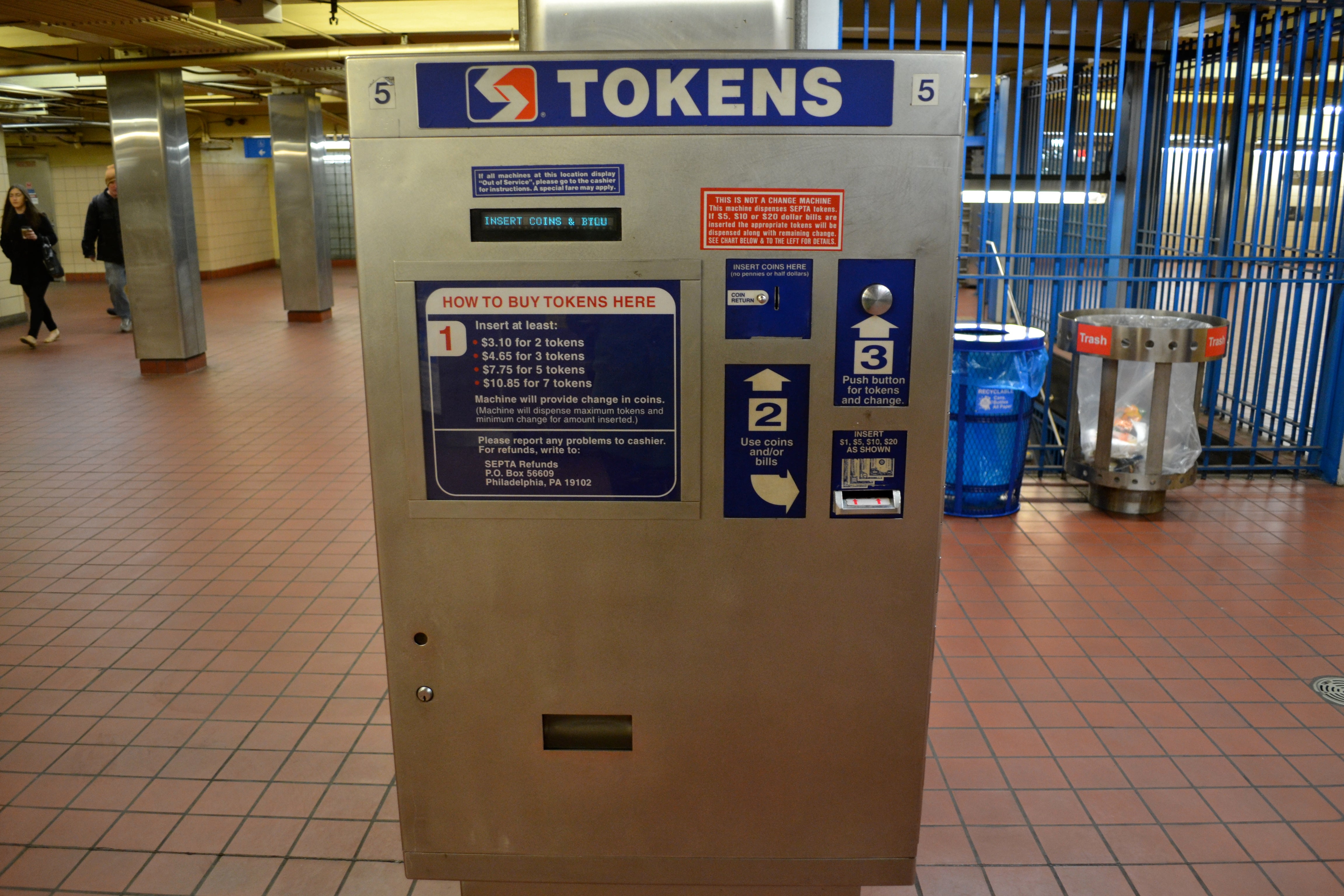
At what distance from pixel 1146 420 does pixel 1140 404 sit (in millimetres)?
91

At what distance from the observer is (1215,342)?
5.07 m

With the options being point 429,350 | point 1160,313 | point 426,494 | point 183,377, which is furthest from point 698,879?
point 183,377

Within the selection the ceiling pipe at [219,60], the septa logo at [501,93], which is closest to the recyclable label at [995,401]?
the septa logo at [501,93]

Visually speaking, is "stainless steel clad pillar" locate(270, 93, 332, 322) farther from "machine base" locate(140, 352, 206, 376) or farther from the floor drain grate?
the floor drain grate

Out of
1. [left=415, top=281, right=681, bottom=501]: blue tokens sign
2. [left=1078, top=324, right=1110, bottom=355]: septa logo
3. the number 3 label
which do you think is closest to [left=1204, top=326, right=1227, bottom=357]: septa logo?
[left=1078, top=324, right=1110, bottom=355]: septa logo

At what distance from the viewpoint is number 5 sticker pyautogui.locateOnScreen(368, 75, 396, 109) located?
1.73 meters

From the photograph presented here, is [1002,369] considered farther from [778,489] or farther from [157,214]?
[157,214]

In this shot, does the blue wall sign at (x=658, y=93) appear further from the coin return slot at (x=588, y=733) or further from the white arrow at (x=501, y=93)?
the coin return slot at (x=588, y=733)

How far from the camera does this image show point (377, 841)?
2.70 meters

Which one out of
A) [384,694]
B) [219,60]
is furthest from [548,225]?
[219,60]

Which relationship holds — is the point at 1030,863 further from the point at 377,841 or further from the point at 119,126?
the point at 119,126

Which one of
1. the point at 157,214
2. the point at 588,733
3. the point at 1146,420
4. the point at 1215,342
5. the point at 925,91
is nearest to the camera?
the point at 925,91

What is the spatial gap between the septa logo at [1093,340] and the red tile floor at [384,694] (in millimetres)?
839

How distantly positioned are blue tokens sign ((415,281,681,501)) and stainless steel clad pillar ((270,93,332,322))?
11251mm
